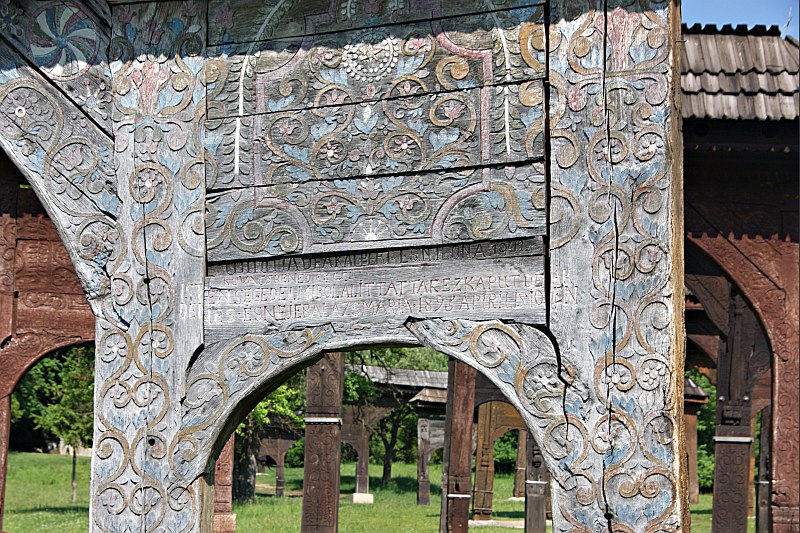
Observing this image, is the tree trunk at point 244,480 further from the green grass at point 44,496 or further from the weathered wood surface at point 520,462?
the weathered wood surface at point 520,462

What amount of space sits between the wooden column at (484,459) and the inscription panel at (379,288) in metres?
13.0

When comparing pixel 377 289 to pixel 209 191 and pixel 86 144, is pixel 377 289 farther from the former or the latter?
pixel 86 144

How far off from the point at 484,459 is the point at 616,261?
13.7 m

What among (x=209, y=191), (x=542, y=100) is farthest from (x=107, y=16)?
(x=542, y=100)

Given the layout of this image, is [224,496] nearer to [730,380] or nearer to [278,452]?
[730,380]

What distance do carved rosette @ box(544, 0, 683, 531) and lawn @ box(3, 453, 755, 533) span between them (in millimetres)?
11732

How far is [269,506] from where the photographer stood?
2158cm

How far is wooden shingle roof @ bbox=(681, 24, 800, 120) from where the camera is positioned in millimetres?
8828

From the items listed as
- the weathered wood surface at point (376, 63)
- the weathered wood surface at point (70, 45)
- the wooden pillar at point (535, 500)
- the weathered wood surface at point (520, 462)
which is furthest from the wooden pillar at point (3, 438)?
the weathered wood surface at point (520, 462)

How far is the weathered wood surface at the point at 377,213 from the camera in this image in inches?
175

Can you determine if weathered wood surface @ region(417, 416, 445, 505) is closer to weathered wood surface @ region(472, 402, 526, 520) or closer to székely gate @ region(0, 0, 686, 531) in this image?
weathered wood surface @ region(472, 402, 526, 520)

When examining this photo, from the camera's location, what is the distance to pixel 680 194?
444 centimetres

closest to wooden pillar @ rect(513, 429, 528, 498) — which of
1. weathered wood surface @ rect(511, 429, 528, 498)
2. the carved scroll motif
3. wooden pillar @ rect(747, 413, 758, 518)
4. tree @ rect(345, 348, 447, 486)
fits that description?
weathered wood surface @ rect(511, 429, 528, 498)

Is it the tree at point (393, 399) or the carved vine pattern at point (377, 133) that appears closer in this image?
the carved vine pattern at point (377, 133)
